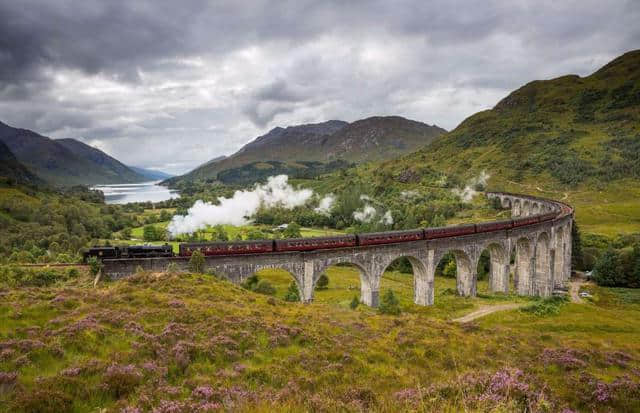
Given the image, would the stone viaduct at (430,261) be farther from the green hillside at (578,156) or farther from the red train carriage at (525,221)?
the green hillside at (578,156)

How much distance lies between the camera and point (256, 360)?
13188 millimetres

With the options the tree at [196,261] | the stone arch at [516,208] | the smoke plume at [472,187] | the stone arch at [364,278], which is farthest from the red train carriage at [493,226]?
the smoke plume at [472,187]

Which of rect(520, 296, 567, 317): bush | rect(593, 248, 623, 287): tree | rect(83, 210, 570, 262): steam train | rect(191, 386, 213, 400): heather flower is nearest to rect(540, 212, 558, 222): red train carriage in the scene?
rect(520, 296, 567, 317): bush

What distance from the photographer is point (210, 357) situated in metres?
12.6

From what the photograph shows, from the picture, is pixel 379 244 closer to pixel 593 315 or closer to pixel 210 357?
pixel 210 357

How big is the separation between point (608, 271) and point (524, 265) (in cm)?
2192

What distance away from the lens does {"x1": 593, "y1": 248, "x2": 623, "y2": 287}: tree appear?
58178 mm

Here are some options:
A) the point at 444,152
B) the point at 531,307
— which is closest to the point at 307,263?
the point at 531,307

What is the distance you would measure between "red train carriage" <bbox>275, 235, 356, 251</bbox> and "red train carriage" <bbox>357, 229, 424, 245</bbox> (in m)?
1.08

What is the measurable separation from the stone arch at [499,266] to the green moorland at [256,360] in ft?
A: 78.6

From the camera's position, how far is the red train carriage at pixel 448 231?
124 feet

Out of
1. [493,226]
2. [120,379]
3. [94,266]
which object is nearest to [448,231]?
[493,226]

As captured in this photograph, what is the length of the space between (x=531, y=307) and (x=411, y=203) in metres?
74.0

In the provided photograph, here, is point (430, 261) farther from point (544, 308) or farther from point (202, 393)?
point (202, 393)
